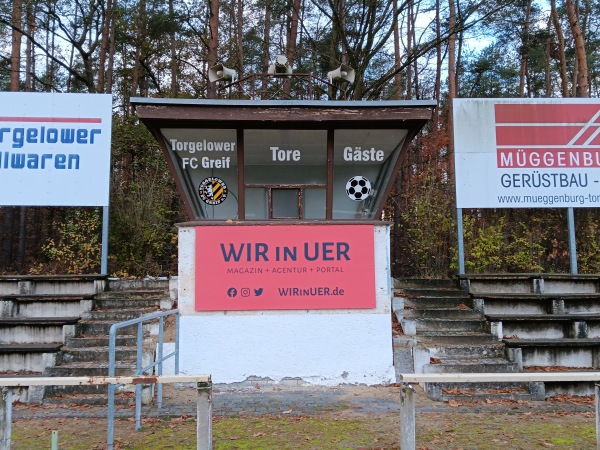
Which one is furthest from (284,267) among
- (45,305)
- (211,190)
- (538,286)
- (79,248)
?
(79,248)

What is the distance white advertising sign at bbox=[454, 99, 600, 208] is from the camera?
9.77 m

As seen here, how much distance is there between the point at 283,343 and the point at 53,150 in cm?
538

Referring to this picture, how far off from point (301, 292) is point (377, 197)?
212 centimetres

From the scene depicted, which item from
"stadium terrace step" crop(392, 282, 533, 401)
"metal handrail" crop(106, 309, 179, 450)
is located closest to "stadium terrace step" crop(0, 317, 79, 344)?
"metal handrail" crop(106, 309, 179, 450)

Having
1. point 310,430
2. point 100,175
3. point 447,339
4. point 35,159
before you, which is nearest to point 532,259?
point 447,339

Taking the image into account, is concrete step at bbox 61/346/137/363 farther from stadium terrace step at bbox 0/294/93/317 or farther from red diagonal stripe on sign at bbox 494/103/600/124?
red diagonal stripe on sign at bbox 494/103/600/124

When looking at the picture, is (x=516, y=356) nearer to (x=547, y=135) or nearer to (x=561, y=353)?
(x=561, y=353)

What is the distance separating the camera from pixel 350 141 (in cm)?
840

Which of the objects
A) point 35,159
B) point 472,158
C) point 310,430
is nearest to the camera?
point 310,430

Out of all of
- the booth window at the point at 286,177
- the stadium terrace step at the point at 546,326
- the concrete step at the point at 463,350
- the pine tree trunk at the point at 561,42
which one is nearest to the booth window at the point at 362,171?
the booth window at the point at 286,177

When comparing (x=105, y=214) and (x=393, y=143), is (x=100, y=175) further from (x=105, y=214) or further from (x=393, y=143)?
(x=393, y=143)

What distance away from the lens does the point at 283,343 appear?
7.54 m

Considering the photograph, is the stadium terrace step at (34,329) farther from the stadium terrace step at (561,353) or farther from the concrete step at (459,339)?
the stadium terrace step at (561,353)

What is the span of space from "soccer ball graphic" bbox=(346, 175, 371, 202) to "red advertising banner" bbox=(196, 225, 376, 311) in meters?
0.94
